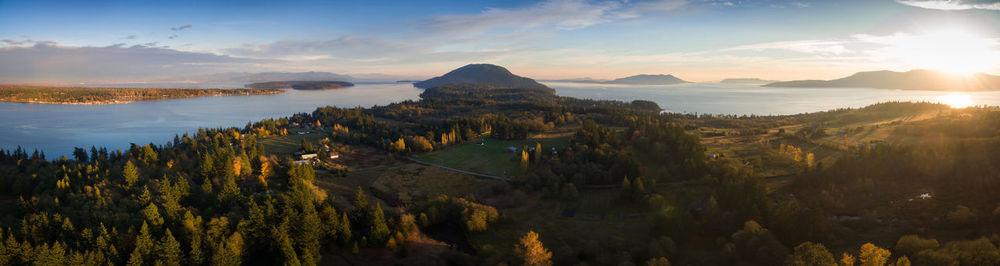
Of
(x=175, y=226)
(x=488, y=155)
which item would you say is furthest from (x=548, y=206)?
(x=175, y=226)

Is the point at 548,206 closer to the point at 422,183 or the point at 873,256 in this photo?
the point at 422,183

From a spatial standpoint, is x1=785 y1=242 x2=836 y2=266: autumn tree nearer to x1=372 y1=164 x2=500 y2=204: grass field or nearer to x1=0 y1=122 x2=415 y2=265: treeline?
x1=0 y1=122 x2=415 y2=265: treeline

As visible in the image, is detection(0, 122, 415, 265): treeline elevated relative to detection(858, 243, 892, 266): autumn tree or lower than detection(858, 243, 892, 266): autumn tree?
lower

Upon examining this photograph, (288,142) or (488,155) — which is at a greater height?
(488,155)

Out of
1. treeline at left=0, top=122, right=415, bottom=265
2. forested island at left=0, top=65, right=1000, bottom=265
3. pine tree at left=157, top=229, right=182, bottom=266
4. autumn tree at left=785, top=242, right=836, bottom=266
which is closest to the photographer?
autumn tree at left=785, top=242, right=836, bottom=266

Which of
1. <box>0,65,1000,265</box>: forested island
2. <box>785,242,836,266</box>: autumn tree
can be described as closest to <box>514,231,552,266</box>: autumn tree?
<box>0,65,1000,265</box>: forested island

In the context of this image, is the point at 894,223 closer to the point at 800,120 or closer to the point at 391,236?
the point at 391,236

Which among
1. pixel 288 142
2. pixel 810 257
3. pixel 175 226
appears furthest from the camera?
pixel 288 142

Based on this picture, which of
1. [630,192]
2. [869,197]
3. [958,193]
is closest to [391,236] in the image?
[630,192]
